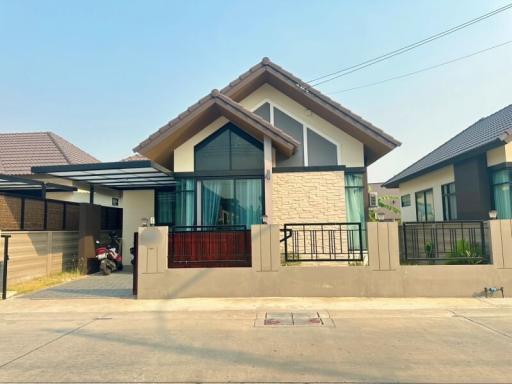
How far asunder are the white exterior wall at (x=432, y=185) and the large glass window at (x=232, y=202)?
7.96 m

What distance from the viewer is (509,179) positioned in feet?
34.1

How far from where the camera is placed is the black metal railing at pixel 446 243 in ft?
27.0

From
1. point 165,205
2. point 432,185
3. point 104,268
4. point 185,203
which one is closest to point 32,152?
point 165,205

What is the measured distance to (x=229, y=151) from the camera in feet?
34.7

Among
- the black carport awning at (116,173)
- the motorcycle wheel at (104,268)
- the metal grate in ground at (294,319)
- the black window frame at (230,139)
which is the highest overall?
the black window frame at (230,139)

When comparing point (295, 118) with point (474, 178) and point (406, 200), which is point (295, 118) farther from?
point (406, 200)

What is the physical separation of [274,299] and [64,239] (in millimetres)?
8096

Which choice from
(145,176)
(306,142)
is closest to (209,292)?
(145,176)

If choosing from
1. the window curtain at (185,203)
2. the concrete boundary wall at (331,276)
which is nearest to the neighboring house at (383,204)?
the concrete boundary wall at (331,276)

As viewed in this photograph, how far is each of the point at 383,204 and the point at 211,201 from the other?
24.9m

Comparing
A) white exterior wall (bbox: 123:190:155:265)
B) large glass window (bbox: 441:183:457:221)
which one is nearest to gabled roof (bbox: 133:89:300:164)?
white exterior wall (bbox: 123:190:155:265)

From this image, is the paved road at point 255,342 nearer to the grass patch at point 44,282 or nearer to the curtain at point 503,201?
the grass patch at point 44,282

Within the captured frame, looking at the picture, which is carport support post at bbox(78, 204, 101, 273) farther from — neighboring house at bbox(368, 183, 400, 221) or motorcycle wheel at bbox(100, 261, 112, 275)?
neighboring house at bbox(368, 183, 400, 221)

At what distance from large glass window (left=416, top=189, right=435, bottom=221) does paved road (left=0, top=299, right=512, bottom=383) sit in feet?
28.5
